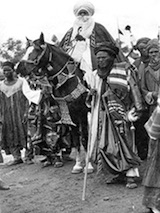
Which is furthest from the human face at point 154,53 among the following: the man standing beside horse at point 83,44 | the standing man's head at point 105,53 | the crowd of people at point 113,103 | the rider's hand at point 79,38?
the rider's hand at point 79,38

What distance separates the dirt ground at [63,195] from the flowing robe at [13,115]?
4.37ft

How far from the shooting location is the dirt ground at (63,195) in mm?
6062

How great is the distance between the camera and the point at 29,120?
9336 mm

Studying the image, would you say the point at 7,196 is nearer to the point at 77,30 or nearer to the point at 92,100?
the point at 92,100

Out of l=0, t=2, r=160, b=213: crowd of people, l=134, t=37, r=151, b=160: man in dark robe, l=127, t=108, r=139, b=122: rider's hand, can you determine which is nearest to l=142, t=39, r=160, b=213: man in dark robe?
l=0, t=2, r=160, b=213: crowd of people

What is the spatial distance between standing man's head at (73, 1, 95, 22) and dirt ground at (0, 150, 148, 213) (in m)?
2.77

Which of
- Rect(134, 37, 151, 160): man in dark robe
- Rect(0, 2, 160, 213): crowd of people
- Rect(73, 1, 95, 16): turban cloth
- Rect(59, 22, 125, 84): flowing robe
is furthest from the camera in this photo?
Rect(73, 1, 95, 16): turban cloth

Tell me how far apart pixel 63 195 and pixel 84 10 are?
361 cm

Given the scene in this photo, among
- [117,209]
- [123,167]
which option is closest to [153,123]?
[117,209]

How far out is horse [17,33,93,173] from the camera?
25.2 feet

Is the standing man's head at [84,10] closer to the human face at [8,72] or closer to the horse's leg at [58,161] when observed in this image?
the human face at [8,72]

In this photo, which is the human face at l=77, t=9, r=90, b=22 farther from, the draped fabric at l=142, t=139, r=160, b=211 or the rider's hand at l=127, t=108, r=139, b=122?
the draped fabric at l=142, t=139, r=160, b=211

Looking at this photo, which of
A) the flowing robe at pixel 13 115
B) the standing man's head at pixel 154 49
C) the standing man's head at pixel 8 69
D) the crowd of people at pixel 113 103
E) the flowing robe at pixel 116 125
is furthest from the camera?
the flowing robe at pixel 13 115

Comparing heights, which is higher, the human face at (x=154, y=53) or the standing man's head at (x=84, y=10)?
the standing man's head at (x=84, y=10)
